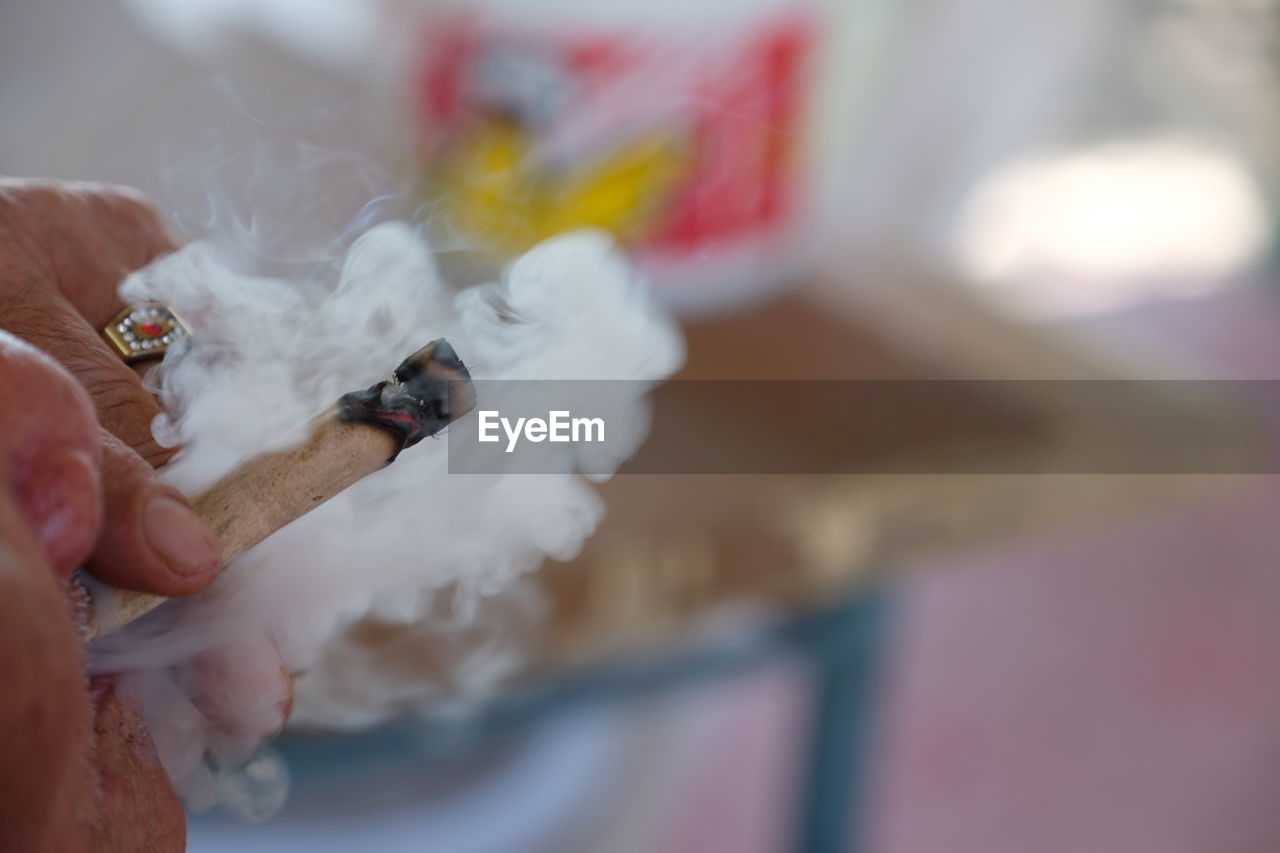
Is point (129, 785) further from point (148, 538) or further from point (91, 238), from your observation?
point (91, 238)

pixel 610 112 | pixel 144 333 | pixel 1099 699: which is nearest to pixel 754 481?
→ pixel 610 112

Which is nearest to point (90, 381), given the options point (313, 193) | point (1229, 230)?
point (313, 193)

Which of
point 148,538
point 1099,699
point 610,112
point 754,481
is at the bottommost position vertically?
point 1099,699

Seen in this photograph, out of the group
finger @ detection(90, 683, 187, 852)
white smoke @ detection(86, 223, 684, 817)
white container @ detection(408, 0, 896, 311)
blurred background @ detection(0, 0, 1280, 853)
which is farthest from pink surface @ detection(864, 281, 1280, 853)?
finger @ detection(90, 683, 187, 852)

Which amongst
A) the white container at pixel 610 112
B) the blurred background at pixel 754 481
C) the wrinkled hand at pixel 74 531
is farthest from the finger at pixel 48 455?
the white container at pixel 610 112

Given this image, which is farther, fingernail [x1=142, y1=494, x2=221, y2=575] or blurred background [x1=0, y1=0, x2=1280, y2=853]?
blurred background [x1=0, y1=0, x2=1280, y2=853]

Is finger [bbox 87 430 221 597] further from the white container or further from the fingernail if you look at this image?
the white container
